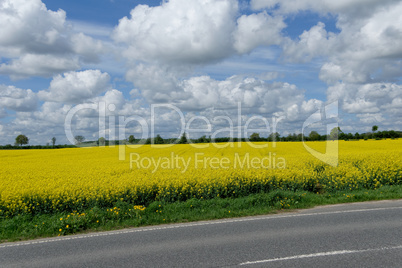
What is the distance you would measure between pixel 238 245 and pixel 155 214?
14.0 feet

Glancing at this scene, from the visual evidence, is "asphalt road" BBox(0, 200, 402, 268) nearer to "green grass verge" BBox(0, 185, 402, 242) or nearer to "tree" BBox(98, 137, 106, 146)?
"green grass verge" BBox(0, 185, 402, 242)

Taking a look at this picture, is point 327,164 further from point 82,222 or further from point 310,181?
point 82,222

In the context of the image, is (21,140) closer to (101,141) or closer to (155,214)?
(101,141)

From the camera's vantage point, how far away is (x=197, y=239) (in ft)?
24.9

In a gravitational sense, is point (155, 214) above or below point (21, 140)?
below

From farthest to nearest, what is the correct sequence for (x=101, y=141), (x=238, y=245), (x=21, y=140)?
(x=21, y=140)
(x=101, y=141)
(x=238, y=245)

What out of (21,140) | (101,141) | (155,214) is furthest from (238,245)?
(21,140)

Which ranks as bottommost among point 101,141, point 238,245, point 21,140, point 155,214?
point 155,214

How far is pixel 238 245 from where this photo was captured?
6973 millimetres

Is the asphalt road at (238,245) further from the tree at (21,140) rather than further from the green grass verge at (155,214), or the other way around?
the tree at (21,140)

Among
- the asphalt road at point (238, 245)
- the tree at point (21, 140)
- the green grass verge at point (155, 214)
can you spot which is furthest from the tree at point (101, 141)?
the asphalt road at point (238, 245)

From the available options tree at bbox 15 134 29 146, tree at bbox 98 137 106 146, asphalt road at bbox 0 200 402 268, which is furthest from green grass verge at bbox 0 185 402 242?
tree at bbox 15 134 29 146

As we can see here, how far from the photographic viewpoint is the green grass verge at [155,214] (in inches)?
363

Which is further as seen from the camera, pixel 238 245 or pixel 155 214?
pixel 155 214
